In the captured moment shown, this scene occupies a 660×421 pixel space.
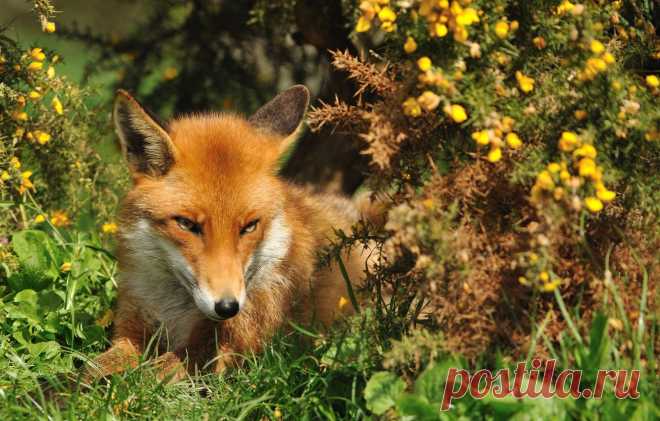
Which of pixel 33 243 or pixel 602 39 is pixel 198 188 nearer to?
pixel 33 243

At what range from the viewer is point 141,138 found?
13.1 feet

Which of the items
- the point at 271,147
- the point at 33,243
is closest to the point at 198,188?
the point at 271,147

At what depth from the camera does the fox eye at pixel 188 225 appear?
151 inches

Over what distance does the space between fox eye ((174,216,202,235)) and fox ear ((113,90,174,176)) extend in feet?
0.94

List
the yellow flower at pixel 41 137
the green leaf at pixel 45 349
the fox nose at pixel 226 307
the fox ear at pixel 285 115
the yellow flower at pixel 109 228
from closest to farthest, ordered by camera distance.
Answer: the fox nose at pixel 226 307 → the green leaf at pixel 45 349 → the fox ear at pixel 285 115 → the yellow flower at pixel 41 137 → the yellow flower at pixel 109 228

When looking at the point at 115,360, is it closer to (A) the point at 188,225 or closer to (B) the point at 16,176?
(A) the point at 188,225

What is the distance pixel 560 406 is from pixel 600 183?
783mm

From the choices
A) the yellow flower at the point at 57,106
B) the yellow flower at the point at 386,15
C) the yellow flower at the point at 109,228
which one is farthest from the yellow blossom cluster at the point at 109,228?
the yellow flower at the point at 386,15

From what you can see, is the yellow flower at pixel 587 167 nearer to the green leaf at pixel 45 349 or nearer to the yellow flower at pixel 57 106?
the green leaf at pixel 45 349

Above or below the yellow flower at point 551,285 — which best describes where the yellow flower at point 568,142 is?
above

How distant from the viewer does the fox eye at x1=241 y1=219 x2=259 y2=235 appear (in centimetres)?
393

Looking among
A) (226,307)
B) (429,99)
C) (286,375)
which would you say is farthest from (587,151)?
(226,307)

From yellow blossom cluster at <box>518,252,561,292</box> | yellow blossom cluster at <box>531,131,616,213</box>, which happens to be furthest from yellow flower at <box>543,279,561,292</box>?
yellow blossom cluster at <box>531,131,616,213</box>

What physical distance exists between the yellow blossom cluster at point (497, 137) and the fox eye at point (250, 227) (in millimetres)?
1343
